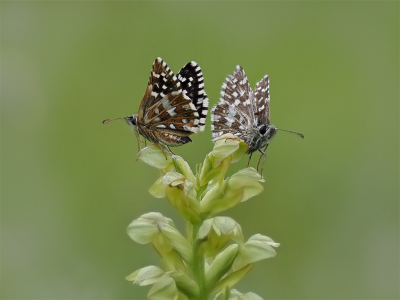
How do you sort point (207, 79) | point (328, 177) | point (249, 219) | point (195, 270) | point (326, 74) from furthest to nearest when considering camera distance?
point (326, 74) < point (207, 79) < point (328, 177) < point (249, 219) < point (195, 270)

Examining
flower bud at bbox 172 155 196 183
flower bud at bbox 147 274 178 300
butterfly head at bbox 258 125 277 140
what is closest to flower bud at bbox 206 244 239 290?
flower bud at bbox 147 274 178 300

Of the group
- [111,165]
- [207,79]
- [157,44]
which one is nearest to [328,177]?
[207,79]

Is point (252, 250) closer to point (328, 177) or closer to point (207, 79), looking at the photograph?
point (328, 177)

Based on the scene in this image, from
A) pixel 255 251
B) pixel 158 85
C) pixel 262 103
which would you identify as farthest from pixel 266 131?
pixel 255 251

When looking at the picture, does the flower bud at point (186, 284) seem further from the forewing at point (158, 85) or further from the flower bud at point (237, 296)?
the forewing at point (158, 85)

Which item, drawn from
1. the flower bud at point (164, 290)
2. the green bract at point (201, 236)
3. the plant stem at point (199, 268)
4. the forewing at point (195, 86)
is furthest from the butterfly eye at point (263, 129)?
the flower bud at point (164, 290)
